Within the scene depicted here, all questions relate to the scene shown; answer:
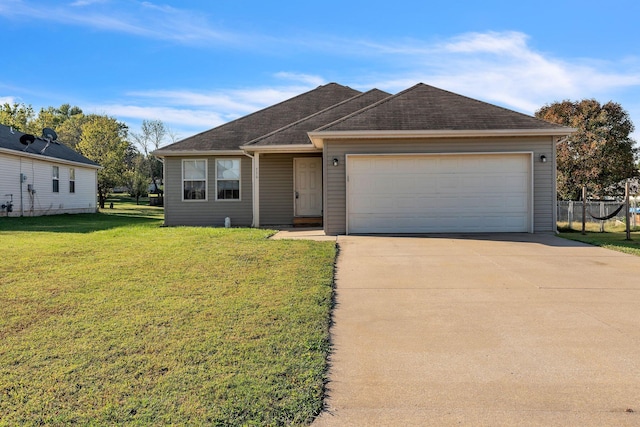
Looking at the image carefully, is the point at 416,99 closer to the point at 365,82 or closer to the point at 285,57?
the point at 285,57

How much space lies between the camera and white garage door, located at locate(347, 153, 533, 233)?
1077 cm

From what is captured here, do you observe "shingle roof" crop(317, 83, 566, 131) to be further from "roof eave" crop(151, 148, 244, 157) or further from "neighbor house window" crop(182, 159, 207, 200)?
"neighbor house window" crop(182, 159, 207, 200)

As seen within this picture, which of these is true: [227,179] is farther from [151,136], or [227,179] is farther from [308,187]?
[151,136]

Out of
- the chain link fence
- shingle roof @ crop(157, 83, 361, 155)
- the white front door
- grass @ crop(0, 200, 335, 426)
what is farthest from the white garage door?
the chain link fence

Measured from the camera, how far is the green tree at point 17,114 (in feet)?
112

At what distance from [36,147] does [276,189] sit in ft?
48.7

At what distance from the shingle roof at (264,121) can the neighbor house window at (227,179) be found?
569mm

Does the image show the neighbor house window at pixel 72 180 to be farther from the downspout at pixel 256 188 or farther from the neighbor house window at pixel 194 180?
the downspout at pixel 256 188

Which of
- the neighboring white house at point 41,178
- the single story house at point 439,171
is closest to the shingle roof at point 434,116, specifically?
the single story house at point 439,171

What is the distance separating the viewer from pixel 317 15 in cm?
1092

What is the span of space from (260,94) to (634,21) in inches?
602

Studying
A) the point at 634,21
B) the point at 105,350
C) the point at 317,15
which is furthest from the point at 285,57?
the point at 105,350

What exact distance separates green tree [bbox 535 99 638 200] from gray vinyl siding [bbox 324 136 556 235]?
13074 millimetres

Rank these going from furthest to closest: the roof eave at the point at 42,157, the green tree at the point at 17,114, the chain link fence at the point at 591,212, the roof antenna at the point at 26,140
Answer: the green tree at the point at 17,114 < the roof antenna at the point at 26,140 < the roof eave at the point at 42,157 < the chain link fence at the point at 591,212
